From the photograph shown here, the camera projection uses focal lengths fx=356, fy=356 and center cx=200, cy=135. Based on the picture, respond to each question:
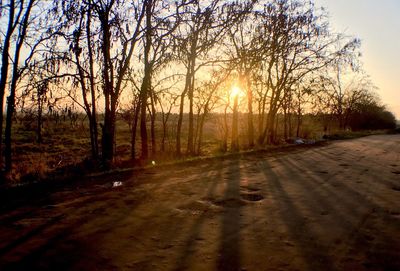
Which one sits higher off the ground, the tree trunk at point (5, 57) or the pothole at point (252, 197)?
the tree trunk at point (5, 57)

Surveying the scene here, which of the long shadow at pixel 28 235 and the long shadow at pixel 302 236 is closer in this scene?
the long shadow at pixel 302 236

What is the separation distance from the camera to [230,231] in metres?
5.29

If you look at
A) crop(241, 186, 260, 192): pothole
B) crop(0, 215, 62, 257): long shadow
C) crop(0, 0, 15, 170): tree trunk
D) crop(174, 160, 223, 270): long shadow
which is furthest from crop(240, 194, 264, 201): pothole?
crop(0, 0, 15, 170): tree trunk

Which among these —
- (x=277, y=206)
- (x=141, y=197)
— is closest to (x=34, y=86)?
(x=141, y=197)

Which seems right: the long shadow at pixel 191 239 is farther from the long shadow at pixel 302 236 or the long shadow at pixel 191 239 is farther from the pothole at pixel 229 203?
the long shadow at pixel 302 236

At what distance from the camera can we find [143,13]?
44.4 feet

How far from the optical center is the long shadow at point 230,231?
416 cm

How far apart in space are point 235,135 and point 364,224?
17300mm

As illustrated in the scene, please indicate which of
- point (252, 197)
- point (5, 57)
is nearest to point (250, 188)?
Answer: point (252, 197)

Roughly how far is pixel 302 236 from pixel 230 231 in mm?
1030

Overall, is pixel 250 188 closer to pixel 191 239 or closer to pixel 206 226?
pixel 206 226

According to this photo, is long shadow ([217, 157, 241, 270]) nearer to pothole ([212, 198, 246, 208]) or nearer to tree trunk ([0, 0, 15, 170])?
pothole ([212, 198, 246, 208])

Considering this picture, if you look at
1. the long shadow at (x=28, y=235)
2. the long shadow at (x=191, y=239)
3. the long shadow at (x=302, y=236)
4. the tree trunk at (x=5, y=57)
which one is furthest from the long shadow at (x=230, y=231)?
the tree trunk at (x=5, y=57)

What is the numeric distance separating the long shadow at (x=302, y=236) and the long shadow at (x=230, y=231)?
79cm
